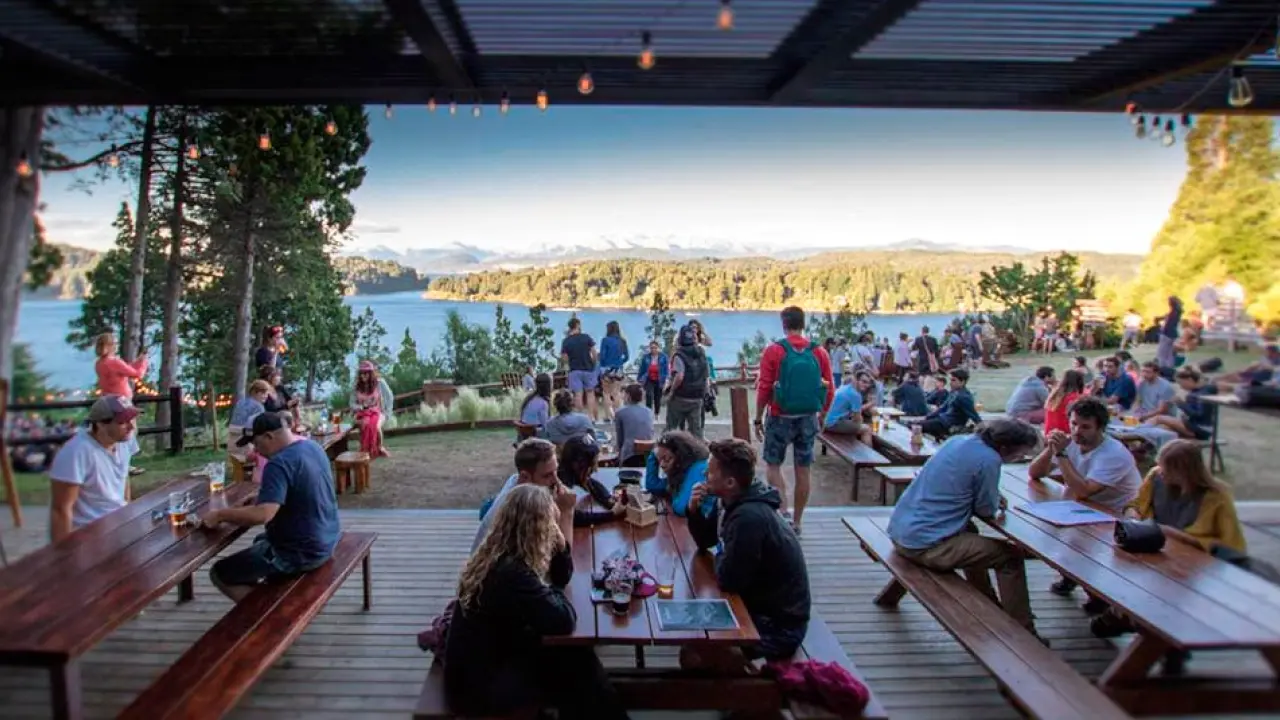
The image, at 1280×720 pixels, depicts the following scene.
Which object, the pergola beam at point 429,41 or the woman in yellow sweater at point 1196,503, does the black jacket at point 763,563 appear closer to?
the woman in yellow sweater at point 1196,503

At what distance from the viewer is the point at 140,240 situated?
7.91 metres

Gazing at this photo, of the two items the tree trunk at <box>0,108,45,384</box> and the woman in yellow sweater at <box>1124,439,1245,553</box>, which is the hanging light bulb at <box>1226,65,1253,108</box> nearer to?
the woman in yellow sweater at <box>1124,439,1245,553</box>

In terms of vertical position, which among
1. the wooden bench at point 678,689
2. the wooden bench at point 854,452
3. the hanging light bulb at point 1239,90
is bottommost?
the wooden bench at point 678,689

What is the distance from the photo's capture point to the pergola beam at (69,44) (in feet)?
12.4

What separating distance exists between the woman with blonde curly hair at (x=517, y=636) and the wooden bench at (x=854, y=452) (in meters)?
4.41

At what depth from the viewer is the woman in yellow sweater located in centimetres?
322

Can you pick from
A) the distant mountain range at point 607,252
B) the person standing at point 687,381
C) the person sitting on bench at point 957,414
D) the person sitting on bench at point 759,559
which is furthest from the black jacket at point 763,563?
the distant mountain range at point 607,252

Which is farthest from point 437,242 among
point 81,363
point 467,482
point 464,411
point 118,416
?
point 118,416

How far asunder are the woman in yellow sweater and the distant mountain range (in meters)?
14.0

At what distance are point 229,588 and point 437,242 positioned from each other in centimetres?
1282

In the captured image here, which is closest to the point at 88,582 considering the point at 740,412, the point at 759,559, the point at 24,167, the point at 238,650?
the point at 238,650

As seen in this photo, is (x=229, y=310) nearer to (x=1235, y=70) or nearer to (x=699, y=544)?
(x=699, y=544)

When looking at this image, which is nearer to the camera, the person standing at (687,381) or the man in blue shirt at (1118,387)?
the person standing at (687,381)

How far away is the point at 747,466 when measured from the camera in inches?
111
